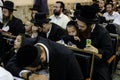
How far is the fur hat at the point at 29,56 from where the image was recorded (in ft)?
7.38

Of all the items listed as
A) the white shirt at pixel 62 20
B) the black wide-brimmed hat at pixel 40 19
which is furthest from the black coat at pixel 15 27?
the white shirt at pixel 62 20

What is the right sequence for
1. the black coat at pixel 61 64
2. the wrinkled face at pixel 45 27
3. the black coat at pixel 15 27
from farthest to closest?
1. the black coat at pixel 15 27
2. the wrinkled face at pixel 45 27
3. the black coat at pixel 61 64

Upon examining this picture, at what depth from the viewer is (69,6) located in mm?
11016

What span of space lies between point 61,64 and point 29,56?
477 mm

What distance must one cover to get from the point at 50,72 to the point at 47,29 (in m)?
2.46

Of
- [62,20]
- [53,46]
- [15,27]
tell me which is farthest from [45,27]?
[53,46]

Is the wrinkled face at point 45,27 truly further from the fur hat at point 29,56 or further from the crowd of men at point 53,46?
the fur hat at point 29,56

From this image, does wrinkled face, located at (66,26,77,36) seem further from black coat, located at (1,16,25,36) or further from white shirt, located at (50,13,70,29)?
white shirt, located at (50,13,70,29)

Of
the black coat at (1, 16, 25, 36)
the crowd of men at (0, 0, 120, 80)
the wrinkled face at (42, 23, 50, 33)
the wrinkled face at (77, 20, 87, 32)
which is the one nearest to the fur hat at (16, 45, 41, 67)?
the crowd of men at (0, 0, 120, 80)

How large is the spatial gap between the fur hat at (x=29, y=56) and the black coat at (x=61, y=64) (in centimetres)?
24

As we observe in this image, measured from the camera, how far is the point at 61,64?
8.70 feet

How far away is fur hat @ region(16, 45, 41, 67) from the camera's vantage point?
2248 mm

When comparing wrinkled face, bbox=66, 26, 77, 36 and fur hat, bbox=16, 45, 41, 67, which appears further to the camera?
wrinkled face, bbox=66, 26, 77, 36

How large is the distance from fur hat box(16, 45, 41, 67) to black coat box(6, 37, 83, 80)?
0.24 meters
